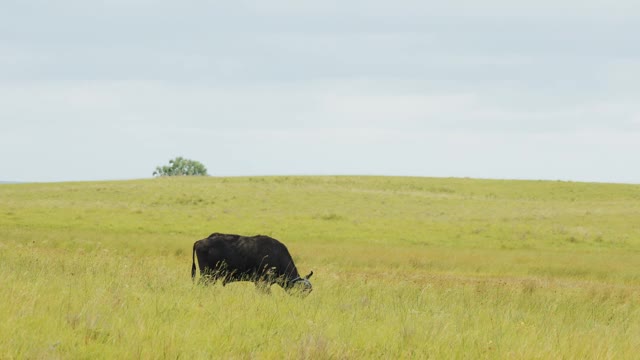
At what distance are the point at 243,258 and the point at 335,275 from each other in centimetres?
384

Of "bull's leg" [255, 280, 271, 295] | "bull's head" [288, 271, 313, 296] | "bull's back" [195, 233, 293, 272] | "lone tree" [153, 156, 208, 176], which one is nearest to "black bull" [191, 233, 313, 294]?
"bull's back" [195, 233, 293, 272]

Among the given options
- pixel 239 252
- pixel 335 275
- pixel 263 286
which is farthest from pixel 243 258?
pixel 335 275

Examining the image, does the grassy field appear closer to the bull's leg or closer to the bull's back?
the bull's back

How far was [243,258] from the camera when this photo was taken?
13820mm

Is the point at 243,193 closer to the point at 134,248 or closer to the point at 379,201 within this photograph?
the point at 379,201

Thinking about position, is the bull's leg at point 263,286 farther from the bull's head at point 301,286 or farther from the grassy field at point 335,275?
the grassy field at point 335,275

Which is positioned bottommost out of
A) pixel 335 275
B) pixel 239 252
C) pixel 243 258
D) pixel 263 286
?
pixel 335 275

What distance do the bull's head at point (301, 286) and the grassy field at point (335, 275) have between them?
41 centimetres

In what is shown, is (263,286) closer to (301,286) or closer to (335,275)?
(301,286)

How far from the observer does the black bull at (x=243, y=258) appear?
1358 cm

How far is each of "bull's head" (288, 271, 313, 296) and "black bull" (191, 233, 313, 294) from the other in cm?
45

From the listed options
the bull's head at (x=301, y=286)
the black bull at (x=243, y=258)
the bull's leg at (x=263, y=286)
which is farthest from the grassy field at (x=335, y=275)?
the bull's leg at (x=263, y=286)

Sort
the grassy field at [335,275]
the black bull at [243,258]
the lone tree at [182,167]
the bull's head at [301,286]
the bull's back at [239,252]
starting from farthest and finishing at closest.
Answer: the lone tree at [182,167], the bull's back at [239,252], the black bull at [243,258], the bull's head at [301,286], the grassy field at [335,275]

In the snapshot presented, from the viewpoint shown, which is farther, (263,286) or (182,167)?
(182,167)
